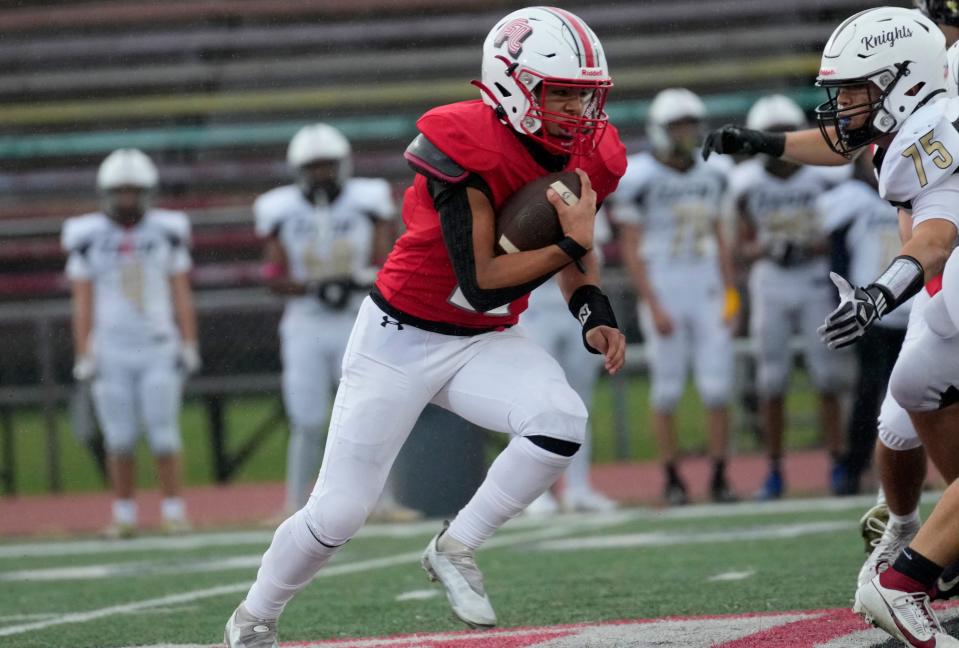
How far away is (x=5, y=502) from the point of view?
30.1 feet

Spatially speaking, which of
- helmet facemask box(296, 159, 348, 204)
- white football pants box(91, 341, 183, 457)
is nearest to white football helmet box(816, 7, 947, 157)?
helmet facemask box(296, 159, 348, 204)

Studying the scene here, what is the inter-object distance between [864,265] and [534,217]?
399cm

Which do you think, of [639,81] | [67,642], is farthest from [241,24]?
[67,642]

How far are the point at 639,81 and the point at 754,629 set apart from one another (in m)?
10.1

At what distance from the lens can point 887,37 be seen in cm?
→ 375

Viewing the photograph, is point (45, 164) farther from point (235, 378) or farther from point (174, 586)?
point (174, 586)

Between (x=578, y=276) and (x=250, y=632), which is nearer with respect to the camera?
(x=250, y=632)

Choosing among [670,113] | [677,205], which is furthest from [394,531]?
[670,113]

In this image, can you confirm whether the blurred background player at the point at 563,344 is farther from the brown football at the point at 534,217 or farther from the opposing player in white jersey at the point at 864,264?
the brown football at the point at 534,217

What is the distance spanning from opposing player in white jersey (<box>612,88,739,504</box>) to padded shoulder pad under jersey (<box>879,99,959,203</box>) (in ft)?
12.3

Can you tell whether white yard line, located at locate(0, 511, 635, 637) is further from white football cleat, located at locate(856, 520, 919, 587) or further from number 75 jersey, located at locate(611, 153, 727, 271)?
white football cleat, located at locate(856, 520, 919, 587)

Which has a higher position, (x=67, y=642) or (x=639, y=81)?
(x=639, y=81)

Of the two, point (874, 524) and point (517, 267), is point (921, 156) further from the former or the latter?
point (874, 524)

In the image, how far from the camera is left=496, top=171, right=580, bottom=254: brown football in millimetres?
3553
